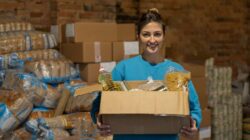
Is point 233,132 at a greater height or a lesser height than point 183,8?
lesser

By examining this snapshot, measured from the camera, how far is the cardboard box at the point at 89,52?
3.51 meters

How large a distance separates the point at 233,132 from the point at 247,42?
5.14 ft

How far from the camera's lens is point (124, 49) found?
3748 millimetres

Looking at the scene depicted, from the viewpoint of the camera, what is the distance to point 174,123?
63.5 inches

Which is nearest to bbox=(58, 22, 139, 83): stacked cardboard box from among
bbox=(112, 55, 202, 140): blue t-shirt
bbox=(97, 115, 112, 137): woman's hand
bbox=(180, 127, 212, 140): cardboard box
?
bbox=(180, 127, 212, 140): cardboard box

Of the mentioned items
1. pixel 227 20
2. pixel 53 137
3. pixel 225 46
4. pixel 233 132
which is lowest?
pixel 233 132

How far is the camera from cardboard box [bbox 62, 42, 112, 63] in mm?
3512

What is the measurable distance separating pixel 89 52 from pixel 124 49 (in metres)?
0.37

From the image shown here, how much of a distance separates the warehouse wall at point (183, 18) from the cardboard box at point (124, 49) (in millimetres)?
505

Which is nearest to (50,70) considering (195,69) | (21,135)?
(21,135)

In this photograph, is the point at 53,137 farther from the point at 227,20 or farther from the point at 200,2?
the point at 227,20

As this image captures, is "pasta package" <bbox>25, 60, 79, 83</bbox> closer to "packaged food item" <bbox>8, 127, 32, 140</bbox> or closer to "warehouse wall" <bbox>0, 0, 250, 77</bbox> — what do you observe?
"packaged food item" <bbox>8, 127, 32, 140</bbox>

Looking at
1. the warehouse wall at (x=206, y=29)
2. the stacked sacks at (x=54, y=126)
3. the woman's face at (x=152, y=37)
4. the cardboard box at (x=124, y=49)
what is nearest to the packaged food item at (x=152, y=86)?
the woman's face at (x=152, y=37)

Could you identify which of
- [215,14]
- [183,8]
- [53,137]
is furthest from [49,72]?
[215,14]
